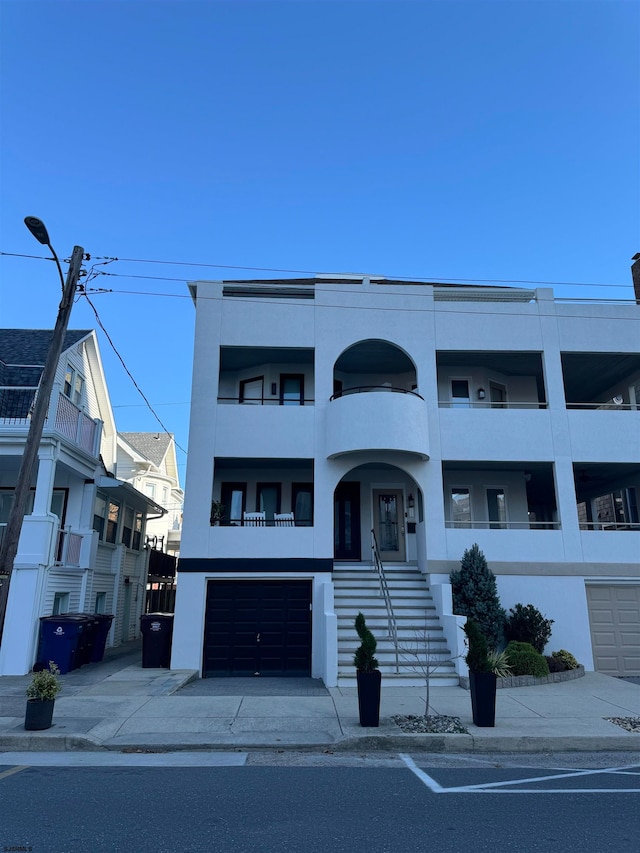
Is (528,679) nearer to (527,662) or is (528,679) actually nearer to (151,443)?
(527,662)

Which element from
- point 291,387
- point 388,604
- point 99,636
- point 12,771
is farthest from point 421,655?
point 12,771

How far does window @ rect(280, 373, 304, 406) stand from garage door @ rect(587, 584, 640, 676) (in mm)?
9179

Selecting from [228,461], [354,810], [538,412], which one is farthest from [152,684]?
[538,412]

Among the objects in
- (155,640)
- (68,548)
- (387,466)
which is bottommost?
(155,640)

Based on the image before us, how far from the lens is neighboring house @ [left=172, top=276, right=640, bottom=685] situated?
14625mm

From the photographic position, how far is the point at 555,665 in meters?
13.4

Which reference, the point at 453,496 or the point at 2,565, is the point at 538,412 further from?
the point at 2,565

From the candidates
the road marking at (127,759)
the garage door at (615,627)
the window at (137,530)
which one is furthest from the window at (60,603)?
the garage door at (615,627)

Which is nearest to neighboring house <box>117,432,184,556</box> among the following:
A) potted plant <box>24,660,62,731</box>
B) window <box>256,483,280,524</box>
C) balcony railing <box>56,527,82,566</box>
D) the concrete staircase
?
balcony railing <box>56,527,82,566</box>

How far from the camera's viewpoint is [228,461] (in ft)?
54.5

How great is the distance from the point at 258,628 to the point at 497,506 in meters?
7.79

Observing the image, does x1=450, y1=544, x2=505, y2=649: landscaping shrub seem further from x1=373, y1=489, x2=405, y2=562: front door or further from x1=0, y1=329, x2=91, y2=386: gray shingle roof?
x1=0, y1=329, x2=91, y2=386: gray shingle roof

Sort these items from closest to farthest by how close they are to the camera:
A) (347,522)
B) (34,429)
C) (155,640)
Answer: (34,429), (155,640), (347,522)

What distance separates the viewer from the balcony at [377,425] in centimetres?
1494
